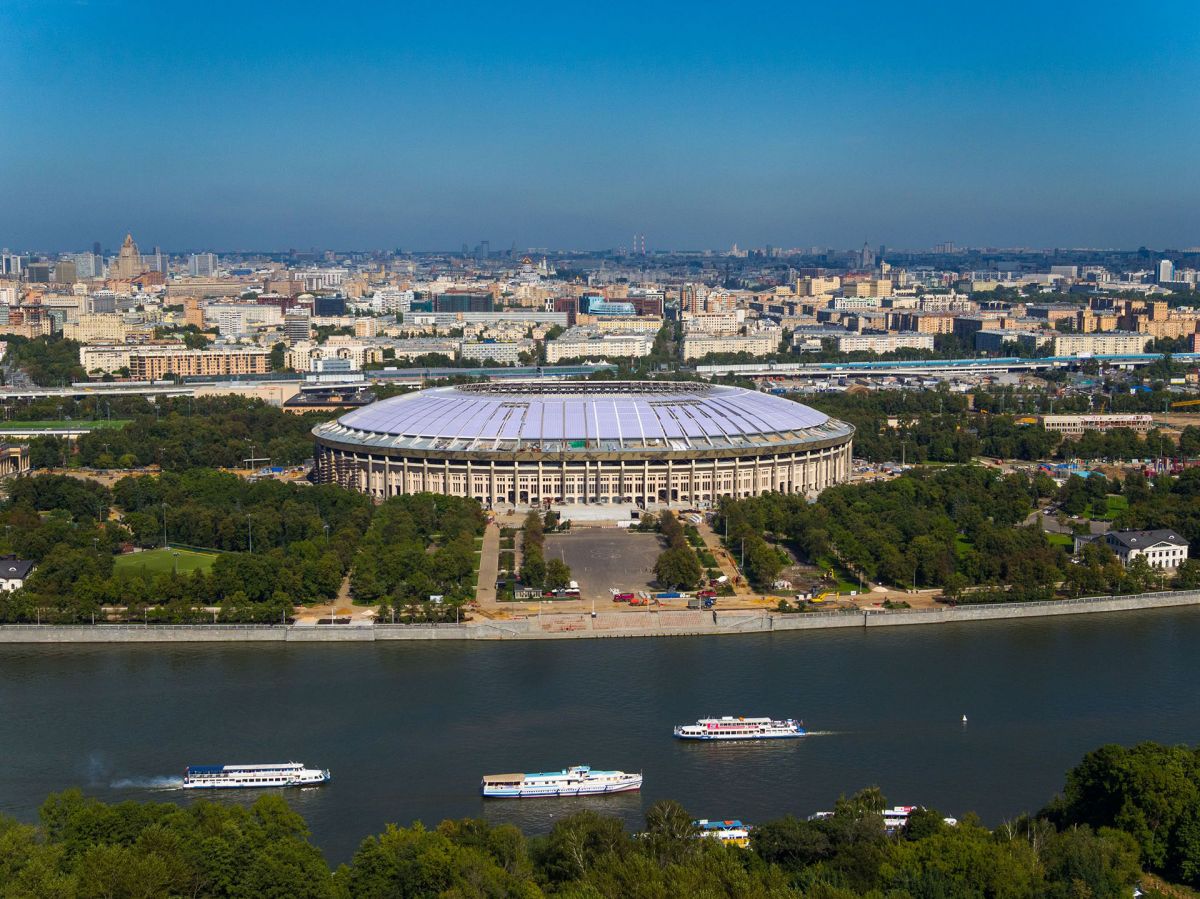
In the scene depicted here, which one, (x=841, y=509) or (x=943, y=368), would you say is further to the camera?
(x=943, y=368)

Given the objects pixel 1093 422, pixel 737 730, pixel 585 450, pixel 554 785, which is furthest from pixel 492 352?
pixel 554 785

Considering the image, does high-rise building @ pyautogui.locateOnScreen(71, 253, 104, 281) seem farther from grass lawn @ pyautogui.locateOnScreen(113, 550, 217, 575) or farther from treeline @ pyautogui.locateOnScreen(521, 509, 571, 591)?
treeline @ pyautogui.locateOnScreen(521, 509, 571, 591)

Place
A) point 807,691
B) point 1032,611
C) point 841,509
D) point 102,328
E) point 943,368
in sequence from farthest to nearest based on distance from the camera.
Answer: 1. point 102,328
2. point 943,368
3. point 841,509
4. point 1032,611
5. point 807,691

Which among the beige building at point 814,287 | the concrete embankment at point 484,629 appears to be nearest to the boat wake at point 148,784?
the concrete embankment at point 484,629

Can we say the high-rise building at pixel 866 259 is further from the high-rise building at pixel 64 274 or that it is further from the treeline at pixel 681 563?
the treeline at pixel 681 563

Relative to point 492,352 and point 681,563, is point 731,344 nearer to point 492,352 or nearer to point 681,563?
point 492,352

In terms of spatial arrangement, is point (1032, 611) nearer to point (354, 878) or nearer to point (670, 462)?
point (670, 462)

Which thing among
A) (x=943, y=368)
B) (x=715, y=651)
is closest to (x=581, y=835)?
(x=715, y=651)
